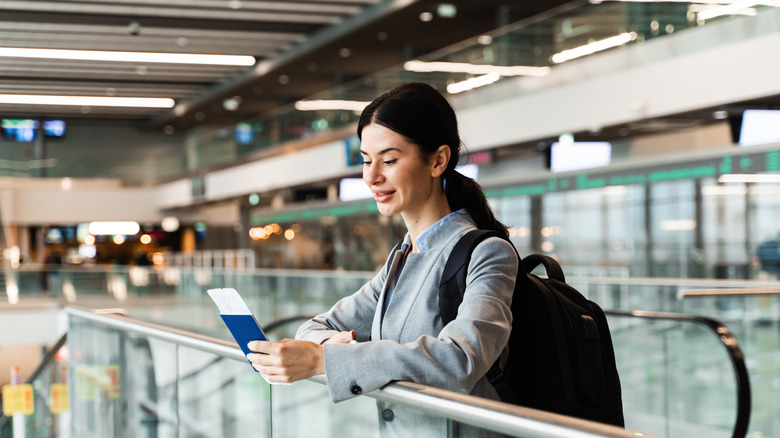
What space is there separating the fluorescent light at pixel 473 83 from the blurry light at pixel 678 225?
4.79 m

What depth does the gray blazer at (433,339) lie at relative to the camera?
171 centimetres

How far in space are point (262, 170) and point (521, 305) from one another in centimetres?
2624

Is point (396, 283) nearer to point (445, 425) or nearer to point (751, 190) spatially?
point (445, 425)

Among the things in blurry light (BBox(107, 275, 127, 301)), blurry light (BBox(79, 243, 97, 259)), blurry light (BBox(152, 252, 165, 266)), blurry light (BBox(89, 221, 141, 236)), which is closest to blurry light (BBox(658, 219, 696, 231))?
blurry light (BBox(107, 275, 127, 301))

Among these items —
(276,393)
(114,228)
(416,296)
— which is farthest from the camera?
(114,228)

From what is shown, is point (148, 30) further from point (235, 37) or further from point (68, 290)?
point (68, 290)

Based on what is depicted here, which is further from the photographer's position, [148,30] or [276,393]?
[148,30]

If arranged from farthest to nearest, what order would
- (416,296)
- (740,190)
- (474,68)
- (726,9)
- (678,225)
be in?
(474,68), (678,225), (726,9), (740,190), (416,296)

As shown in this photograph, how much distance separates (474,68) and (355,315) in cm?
1403

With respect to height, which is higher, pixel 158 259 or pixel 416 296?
pixel 416 296

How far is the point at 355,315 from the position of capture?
7.70ft

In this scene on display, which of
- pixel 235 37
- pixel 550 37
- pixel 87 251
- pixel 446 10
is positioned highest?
pixel 235 37

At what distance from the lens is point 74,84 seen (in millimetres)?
28156

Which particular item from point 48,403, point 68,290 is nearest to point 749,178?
point 48,403
